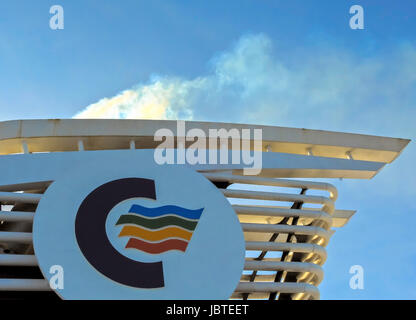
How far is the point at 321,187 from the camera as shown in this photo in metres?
18.0

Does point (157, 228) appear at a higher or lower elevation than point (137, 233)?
higher

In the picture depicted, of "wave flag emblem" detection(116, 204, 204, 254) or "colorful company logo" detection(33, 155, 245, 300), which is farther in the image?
"wave flag emblem" detection(116, 204, 204, 254)

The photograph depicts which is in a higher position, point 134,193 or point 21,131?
point 21,131

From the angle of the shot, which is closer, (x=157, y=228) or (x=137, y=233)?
(x=137, y=233)

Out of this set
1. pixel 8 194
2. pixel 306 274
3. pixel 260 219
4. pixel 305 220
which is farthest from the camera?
pixel 260 219

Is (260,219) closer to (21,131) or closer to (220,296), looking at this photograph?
(220,296)

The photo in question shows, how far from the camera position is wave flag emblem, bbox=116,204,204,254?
48.5ft

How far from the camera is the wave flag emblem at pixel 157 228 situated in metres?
14.8

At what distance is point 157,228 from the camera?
15.0 metres

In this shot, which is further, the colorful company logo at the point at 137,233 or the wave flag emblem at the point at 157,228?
the wave flag emblem at the point at 157,228

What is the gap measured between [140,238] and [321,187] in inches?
243
